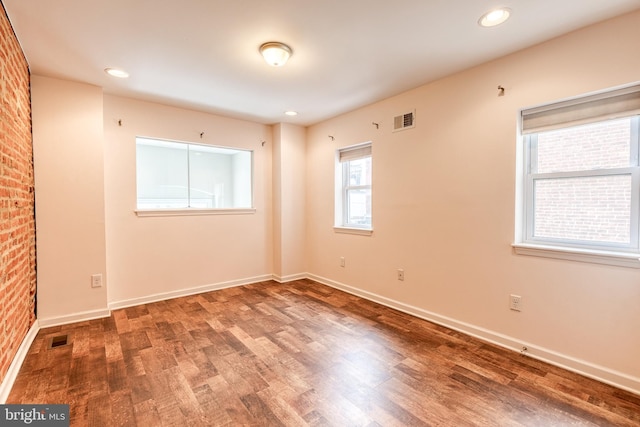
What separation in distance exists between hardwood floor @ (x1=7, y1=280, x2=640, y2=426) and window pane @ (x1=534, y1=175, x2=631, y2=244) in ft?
3.35

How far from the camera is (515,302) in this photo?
98.0 inches

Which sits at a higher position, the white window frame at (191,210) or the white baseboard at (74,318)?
the white window frame at (191,210)

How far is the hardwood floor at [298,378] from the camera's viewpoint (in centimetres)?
174

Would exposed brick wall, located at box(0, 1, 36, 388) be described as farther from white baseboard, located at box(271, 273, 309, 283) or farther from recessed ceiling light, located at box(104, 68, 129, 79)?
white baseboard, located at box(271, 273, 309, 283)

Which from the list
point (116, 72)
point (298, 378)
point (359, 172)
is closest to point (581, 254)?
point (298, 378)

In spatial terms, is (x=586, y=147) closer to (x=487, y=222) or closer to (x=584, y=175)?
(x=584, y=175)

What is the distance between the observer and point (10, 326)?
2.07 m

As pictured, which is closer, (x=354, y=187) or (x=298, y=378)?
(x=298, y=378)

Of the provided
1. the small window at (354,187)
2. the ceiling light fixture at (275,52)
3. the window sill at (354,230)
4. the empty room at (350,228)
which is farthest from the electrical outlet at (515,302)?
the ceiling light fixture at (275,52)

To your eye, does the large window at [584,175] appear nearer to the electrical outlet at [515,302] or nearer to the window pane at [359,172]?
the electrical outlet at [515,302]

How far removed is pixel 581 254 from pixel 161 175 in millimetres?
4322

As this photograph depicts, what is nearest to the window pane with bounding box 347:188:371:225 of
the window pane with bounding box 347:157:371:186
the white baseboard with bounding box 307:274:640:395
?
the window pane with bounding box 347:157:371:186

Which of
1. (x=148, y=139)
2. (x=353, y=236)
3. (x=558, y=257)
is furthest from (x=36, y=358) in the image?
(x=558, y=257)

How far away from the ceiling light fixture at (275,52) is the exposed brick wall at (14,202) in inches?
64.2
